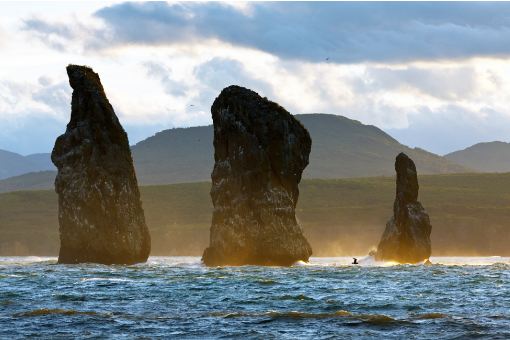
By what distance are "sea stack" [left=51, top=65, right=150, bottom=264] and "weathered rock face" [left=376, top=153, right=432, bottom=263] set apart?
2469 centimetres

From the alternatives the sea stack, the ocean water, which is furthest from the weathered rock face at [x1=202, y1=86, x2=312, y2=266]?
the ocean water

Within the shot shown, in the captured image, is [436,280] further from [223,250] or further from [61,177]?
[61,177]

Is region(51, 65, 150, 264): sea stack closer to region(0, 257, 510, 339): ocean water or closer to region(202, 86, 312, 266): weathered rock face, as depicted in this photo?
region(202, 86, 312, 266): weathered rock face

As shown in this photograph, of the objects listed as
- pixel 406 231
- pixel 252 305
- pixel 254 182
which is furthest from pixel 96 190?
pixel 252 305

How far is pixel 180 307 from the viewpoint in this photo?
52.1m

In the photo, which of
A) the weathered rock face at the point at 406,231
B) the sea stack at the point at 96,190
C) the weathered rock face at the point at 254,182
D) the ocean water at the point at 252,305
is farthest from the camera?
the weathered rock face at the point at 406,231

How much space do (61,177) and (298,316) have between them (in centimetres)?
5360

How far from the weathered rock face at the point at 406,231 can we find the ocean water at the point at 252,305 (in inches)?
1023

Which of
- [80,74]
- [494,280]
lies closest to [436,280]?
[494,280]

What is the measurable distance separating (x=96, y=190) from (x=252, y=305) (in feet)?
147

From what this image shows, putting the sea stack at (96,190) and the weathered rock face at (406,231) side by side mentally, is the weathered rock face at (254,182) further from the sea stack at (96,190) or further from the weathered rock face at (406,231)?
the weathered rock face at (406,231)

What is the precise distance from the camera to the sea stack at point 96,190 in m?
95.0

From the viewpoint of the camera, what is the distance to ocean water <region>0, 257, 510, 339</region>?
42375 millimetres

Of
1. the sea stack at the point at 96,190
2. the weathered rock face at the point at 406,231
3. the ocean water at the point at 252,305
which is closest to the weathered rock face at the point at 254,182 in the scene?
the sea stack at the point at 96,190
